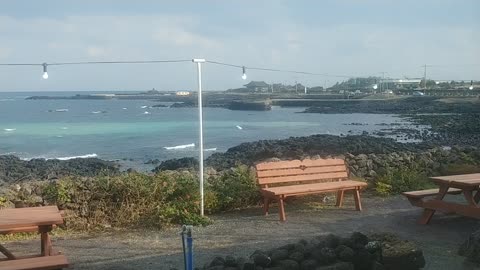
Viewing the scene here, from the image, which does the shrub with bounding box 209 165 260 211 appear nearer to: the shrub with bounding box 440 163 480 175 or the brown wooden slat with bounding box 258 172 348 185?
the brown wooden slat with bounding box 258 172 348 185

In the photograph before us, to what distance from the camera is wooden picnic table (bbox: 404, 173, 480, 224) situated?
270 inches

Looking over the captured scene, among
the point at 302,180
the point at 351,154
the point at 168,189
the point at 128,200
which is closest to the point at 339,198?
the point at 302,180

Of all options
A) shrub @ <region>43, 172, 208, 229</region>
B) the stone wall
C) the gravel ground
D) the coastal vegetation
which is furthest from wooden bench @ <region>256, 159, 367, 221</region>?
the stone wall

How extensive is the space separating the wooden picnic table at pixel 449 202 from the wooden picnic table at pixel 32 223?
15.8ft

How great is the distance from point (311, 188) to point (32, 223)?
13.8ft

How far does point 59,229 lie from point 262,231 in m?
2.82

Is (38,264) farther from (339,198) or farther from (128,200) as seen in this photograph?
(339,198)

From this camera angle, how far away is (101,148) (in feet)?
142

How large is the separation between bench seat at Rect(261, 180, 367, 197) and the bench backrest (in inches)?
6.1

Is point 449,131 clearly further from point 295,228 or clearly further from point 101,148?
point 295,228

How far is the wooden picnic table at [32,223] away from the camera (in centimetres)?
505

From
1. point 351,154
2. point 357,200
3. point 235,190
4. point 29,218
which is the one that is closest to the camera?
point 29,218

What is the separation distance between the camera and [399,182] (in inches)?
385

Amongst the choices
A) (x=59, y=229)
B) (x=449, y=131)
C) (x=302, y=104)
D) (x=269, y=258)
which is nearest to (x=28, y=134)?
(x=449, y=131)
